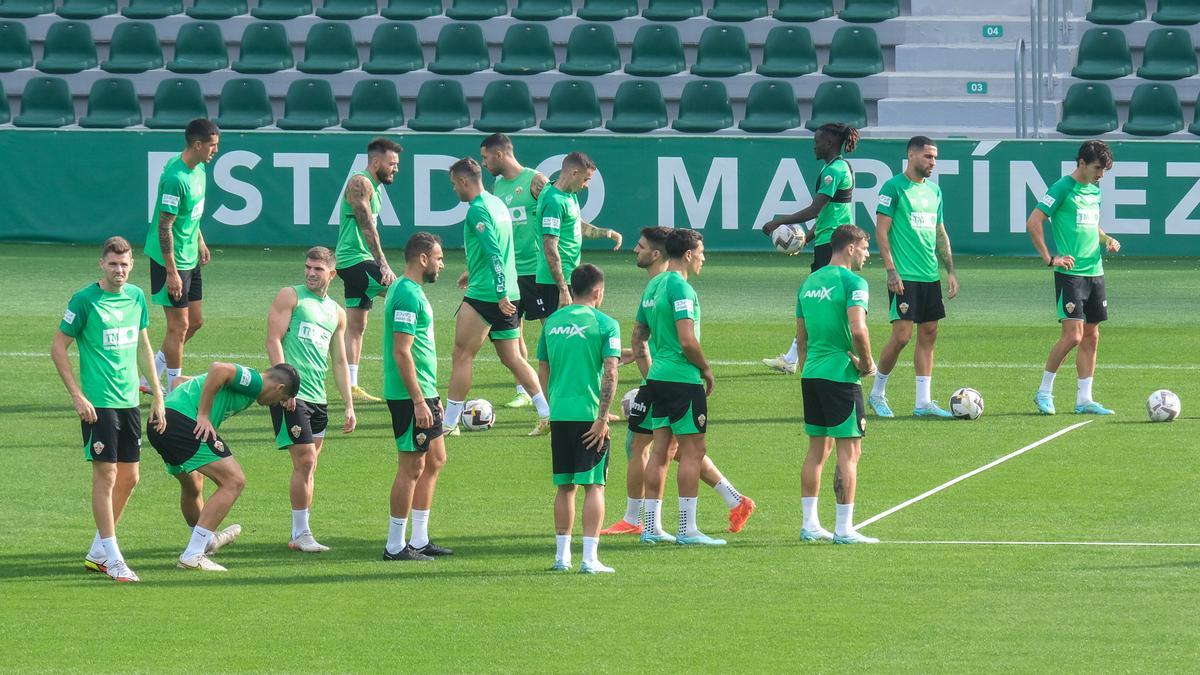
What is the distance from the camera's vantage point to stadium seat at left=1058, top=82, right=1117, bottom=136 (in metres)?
28.7

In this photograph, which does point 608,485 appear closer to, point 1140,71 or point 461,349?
point 461,349

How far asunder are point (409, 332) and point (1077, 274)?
713 centimetres

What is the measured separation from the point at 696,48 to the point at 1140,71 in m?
7.29

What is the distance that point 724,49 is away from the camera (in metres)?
30.3

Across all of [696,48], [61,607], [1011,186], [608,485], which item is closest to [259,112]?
[696,48]

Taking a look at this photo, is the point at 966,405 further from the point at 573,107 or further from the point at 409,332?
the point at 573,107

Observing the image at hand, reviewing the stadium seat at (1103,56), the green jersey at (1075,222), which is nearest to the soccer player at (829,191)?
the green jersey at (1075,222)

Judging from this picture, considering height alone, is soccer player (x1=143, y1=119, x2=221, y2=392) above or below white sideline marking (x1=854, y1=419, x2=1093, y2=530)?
above

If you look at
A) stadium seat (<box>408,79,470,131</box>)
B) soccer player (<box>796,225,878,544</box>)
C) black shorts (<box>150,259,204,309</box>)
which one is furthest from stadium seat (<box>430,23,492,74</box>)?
soccer player (<box>796,225,878,544</box>)

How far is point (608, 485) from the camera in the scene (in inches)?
512

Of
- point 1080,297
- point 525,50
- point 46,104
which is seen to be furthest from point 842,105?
point 1080,297

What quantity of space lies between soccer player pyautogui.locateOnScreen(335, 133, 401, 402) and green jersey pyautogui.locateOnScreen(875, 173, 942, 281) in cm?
419

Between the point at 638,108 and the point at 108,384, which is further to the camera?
the point at 638,108

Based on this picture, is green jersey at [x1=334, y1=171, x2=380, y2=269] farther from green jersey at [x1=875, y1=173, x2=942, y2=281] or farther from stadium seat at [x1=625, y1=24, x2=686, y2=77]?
stadium seat at [x1=625, y1=24, x2=686, y2=77]
